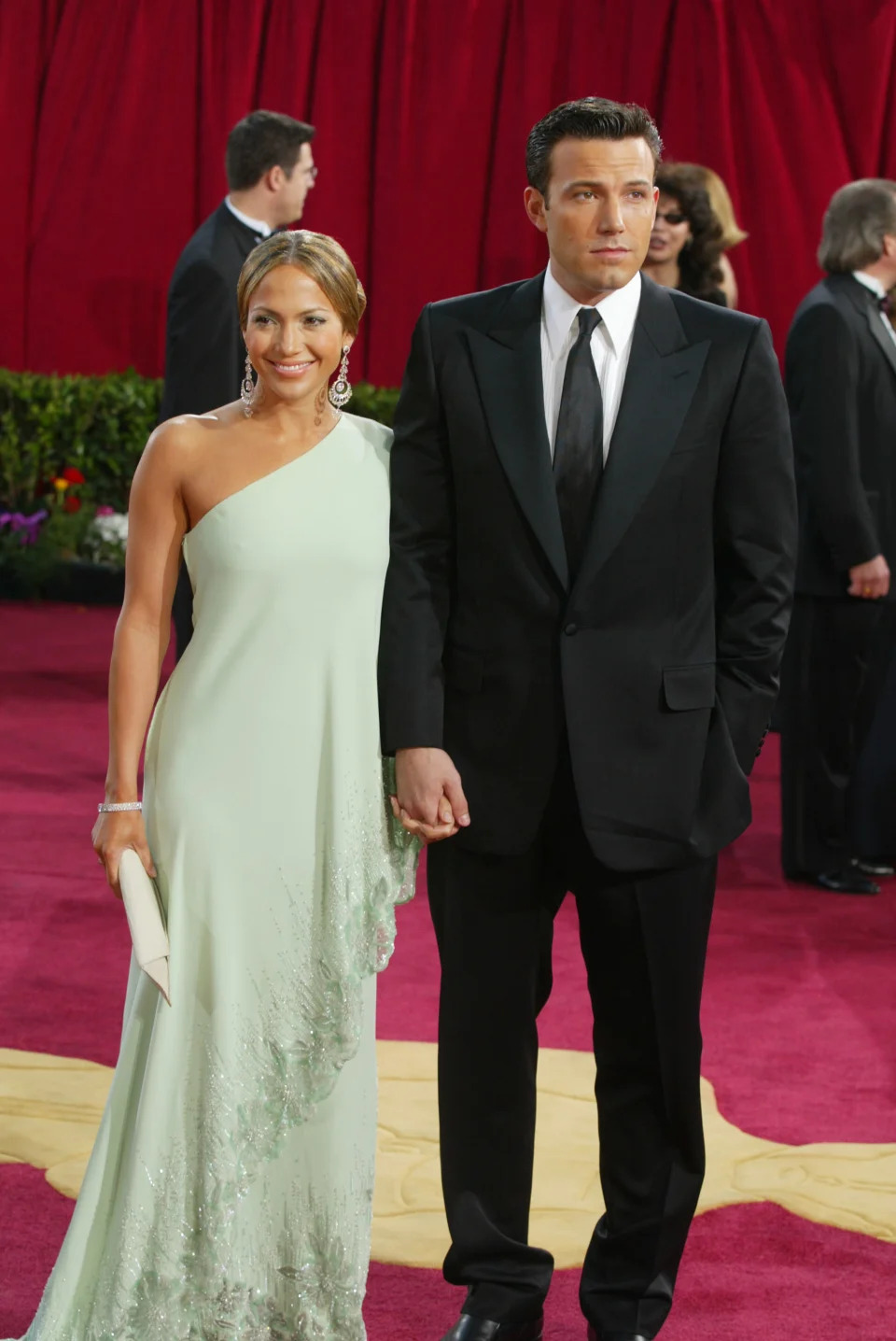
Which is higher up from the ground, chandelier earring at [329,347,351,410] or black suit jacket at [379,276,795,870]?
chandelier earring at [329,347,351,410]

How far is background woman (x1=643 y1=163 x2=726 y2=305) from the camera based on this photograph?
4543 mm

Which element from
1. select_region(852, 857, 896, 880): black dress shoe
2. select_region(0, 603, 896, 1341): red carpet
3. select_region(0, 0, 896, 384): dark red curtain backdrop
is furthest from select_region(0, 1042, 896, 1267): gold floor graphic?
select_region(0, 0, 896, 384): dark red curtain backdrop

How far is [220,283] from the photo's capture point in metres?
4.74

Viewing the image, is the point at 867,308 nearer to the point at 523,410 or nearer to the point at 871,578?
the point at 871,578

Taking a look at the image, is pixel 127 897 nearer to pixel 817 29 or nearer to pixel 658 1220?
pixel 658 1220

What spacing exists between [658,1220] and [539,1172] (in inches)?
26.5

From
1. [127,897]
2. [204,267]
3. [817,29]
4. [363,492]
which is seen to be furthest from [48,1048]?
[817,29]

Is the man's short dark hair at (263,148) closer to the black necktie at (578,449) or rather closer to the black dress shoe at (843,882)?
the black dress shoe at (843,882)

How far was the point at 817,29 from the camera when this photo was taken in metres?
8.45

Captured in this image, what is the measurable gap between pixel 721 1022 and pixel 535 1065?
4.70 feet

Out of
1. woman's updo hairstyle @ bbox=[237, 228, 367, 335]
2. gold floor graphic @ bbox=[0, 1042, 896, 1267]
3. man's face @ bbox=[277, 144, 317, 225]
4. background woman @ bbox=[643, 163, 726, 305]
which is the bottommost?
gold floor graphic @ bbox=[0, 1042, 896, 1267]

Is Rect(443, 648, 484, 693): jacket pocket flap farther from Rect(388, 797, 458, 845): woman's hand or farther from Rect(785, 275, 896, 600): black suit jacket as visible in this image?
Rect(785, 275, 896, 600): black suit jacket

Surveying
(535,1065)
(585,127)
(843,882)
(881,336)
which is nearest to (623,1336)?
(535,1065)

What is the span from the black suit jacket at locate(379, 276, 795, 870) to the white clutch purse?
349 mm
